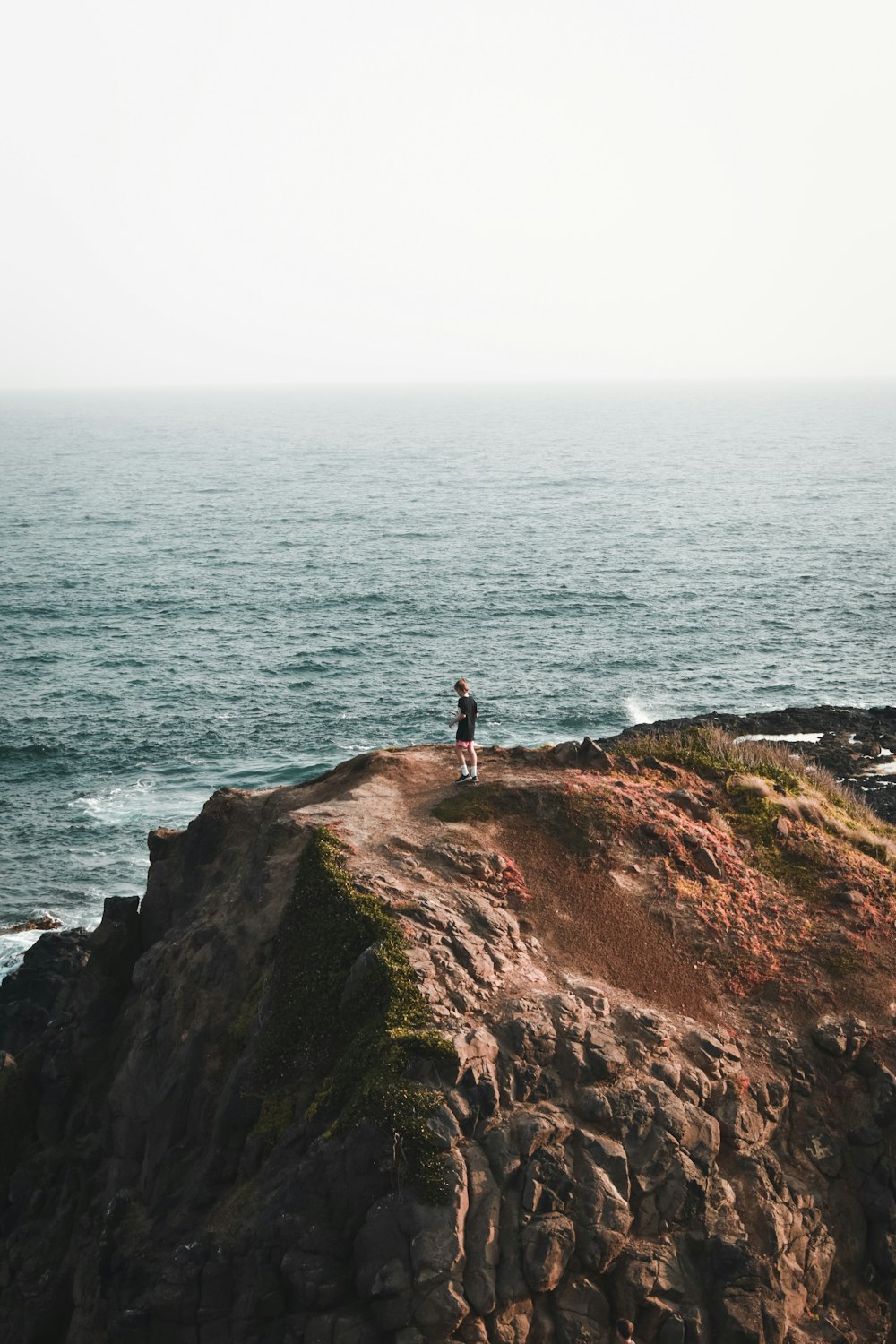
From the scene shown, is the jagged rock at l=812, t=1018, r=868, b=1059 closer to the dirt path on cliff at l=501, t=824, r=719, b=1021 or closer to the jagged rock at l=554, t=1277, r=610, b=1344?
the dirt path on cliff at l=501, t=824, r=719, b=1021

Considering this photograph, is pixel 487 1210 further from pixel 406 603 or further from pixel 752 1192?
pixel 406 603

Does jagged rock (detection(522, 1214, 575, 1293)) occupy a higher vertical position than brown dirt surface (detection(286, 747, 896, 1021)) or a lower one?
lower

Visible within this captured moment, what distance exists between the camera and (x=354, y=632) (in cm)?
8369

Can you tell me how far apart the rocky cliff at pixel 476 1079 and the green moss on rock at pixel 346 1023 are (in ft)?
0.22

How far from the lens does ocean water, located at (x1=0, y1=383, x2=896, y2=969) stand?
59250 millimetres

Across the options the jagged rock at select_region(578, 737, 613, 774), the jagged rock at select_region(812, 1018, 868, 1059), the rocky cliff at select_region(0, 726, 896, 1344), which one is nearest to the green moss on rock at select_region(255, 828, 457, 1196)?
the rocky cliff at select_region(0, 726, 896, 1344)

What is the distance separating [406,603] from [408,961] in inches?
2748

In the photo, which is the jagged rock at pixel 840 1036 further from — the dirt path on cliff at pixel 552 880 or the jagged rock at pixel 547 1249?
the jagged rock at pixel 547 1249

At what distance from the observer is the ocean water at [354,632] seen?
59250 millimetres

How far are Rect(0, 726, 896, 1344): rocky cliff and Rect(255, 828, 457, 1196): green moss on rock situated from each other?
2.6 inches

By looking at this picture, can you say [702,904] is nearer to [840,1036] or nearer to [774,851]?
[774,851]

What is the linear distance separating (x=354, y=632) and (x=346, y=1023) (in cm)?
6258

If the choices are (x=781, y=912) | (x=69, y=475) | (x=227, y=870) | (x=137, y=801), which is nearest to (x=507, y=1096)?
(x=781, y=912)

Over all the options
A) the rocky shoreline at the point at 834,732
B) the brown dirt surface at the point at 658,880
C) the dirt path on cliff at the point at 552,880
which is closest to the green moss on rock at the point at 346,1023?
the brown dirt surface at the point at 658,880
